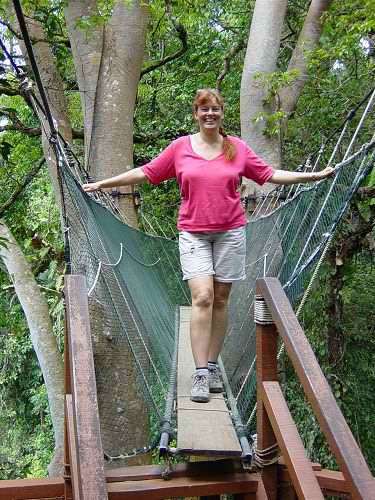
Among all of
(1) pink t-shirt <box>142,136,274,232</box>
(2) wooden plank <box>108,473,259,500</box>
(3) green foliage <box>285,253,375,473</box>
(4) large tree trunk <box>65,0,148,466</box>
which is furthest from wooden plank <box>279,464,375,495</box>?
(3) green foliage <box>285,253,375,473</box>

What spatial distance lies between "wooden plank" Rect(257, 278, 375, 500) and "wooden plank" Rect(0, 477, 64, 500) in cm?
65

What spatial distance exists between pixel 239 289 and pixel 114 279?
2.82 feet

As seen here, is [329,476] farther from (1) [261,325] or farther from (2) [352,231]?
(2) [352,231]

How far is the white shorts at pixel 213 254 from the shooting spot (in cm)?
171

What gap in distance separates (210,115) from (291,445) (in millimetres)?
884

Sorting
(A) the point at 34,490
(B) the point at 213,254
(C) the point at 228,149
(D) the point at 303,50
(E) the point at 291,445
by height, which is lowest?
(A) the point at 34,490

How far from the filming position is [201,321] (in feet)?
5.46

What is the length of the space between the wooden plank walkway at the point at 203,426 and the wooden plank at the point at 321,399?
26 cm

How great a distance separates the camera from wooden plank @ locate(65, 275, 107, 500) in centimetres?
86

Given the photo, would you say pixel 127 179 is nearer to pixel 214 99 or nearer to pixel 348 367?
pixel 214 99

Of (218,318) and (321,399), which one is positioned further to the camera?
(218,318)

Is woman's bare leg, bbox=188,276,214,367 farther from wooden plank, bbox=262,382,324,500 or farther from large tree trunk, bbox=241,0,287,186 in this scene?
large tree trunk, bbox=241,0,287,186

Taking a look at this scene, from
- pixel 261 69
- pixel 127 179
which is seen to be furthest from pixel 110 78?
pixel 127 179

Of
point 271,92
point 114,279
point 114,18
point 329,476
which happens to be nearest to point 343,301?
point 271,92
